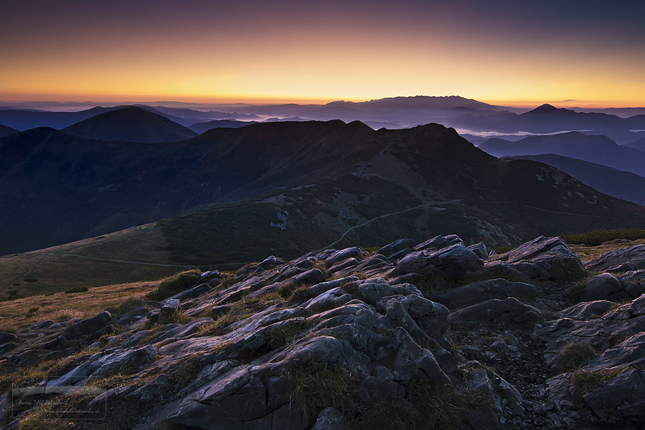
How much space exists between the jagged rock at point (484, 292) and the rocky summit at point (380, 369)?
0.07 meters

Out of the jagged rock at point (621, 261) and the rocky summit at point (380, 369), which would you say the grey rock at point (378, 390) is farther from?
the jagged rock at point (621, 261)

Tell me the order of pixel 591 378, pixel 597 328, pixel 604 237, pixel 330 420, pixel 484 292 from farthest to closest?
pixel 604 237 < pixel 484 292 < pixel 597 328 < pixel 591 378 < pixel 330 420

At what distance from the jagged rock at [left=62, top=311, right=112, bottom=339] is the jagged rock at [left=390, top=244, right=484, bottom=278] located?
22485mm

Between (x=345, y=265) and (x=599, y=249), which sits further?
(x=599, y=249)

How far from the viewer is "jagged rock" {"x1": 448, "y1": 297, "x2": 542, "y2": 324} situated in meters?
15.0

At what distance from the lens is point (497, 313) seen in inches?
605

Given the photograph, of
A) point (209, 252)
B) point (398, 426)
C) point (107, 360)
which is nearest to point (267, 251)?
point (209, 252)

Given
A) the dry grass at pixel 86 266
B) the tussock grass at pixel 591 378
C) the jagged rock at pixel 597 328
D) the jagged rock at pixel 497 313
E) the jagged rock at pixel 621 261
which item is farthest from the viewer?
the dry grass at pixel 86 266

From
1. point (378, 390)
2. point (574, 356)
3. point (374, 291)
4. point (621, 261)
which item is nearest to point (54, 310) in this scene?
point (374, 291)

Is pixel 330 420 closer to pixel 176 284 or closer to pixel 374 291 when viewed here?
pixel 374 291

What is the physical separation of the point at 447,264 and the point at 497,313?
4282 mm

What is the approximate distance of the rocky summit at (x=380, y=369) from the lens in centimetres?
880

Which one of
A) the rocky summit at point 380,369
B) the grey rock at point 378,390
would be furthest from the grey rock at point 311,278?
the grey rock at point 378,390

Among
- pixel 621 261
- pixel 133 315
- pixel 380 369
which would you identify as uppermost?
pixel 380 369
